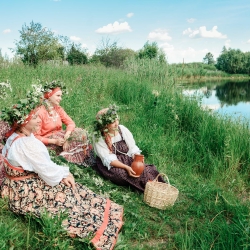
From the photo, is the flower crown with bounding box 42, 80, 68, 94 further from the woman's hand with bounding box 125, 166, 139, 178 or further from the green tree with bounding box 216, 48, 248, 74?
the green tree with bounding box 216, 48, 248, 74

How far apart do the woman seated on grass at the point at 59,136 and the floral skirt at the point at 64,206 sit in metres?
1.60

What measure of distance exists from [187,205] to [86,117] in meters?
3.29

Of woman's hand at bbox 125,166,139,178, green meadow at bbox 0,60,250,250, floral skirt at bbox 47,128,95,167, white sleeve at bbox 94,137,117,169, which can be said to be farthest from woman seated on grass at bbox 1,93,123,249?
floral skirt at bbox 47,128,95,167

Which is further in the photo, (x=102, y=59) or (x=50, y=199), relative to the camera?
(x=102, y=59)

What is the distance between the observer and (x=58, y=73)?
340 inches

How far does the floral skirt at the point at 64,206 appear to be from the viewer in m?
2.51

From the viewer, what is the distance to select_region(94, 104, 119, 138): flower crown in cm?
352

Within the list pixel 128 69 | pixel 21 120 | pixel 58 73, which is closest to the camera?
pixel 21 120

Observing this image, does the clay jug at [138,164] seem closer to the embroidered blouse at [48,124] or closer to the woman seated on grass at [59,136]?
the woman seated on grass at [59,136]

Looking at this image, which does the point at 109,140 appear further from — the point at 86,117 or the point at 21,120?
the point at 86,117

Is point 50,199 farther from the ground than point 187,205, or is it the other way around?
point 50,199

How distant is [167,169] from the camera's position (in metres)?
4.71

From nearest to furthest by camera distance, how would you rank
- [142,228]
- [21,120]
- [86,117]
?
1. [21,120]
2. [142,228]
3. [86,117]

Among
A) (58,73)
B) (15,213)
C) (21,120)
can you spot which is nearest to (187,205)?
(15,213)
